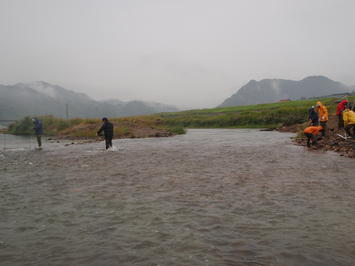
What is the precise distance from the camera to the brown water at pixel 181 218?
4.59 metres

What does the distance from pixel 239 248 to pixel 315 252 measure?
45.8 inches

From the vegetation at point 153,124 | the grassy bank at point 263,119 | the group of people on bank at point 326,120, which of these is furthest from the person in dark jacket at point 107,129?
the grassy bank at point 263,119

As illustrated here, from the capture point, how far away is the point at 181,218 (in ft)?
20.4

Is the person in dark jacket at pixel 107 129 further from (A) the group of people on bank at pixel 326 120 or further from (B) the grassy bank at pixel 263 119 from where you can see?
(B) the grassy bank at pixel 263 119

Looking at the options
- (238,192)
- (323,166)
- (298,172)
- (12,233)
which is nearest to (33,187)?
(12,233)

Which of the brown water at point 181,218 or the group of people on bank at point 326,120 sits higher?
the group of people on bank at point 326,120

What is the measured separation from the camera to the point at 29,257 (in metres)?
4.61

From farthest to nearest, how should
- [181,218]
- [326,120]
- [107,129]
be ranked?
[107,129], [326,120], [181,218]

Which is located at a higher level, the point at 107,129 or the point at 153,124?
the point at 153,124

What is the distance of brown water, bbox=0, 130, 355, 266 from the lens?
459 centimetres

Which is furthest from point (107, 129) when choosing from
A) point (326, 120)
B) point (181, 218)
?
point (181, 218)

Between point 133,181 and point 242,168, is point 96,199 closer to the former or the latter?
point 133,181

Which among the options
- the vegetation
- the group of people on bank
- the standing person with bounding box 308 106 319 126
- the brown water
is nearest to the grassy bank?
the vegetation

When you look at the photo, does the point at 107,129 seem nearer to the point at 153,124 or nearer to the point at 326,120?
the point at 326,120
